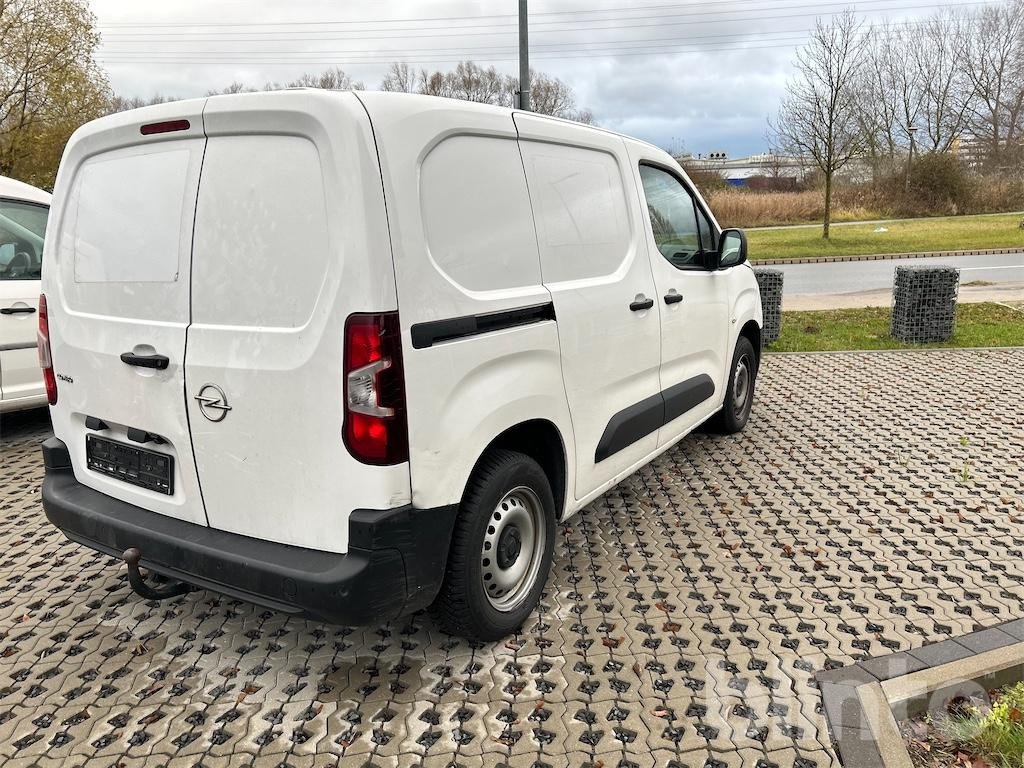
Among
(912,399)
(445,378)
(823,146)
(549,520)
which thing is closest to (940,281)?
(912,399)

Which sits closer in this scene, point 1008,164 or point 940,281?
point 940,281

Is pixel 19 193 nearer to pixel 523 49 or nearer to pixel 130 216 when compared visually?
pixel 130 216

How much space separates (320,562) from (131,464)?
101cm

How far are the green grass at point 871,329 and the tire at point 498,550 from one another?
268 inches

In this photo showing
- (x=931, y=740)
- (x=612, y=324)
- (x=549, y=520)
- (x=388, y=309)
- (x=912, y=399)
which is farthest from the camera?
(x=912, y=399)

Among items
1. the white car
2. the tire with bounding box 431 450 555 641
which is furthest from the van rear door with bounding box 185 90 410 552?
the white car

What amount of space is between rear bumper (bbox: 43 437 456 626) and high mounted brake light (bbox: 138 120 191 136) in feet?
4.69

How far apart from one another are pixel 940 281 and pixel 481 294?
778 cm

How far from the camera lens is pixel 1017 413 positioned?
20.7ft

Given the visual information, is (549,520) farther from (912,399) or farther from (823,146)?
(823,146)

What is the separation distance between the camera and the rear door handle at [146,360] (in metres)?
2.72

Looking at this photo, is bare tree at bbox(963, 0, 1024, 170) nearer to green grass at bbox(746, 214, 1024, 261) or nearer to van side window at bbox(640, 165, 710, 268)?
green grass at bbox(746, 214, 1024, 261)

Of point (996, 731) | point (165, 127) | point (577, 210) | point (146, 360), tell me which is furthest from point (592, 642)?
point (165, 127)

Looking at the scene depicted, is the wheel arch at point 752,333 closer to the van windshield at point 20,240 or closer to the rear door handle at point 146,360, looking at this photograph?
the rear door handle at point 146,360
